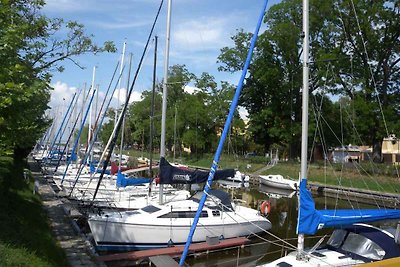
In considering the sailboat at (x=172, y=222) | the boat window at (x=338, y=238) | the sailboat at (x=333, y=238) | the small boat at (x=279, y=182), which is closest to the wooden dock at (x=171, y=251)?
the sailboat at (x=172, y=222)

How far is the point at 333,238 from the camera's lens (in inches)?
462

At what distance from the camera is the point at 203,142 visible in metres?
68.0

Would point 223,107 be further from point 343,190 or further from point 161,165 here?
point 161,165

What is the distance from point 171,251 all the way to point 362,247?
6656mm

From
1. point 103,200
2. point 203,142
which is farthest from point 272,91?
point 103,200

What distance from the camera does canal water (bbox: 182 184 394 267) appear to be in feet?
49.9

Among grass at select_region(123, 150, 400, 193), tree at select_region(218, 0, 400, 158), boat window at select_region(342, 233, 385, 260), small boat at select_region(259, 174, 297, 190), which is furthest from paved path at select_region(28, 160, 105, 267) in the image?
tree at select_region(218, 0, 400, 158)

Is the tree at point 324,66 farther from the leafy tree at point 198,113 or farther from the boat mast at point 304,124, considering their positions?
the boat mast at point 304,124

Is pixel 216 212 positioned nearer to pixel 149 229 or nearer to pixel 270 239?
pixel 149 229

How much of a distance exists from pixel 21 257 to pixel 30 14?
8961 mm

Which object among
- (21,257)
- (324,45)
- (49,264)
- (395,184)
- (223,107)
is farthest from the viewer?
(223,107)

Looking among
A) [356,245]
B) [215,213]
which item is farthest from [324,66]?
[356,245]

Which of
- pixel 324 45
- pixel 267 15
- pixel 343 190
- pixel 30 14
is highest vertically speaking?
pixel 267 15

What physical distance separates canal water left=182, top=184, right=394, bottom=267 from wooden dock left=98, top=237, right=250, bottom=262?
227 mm
